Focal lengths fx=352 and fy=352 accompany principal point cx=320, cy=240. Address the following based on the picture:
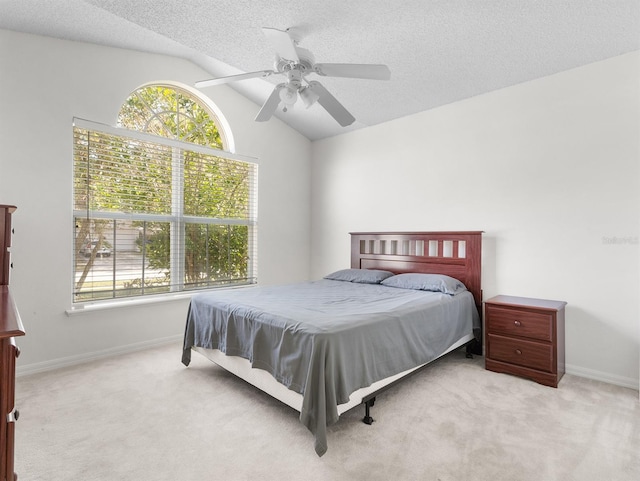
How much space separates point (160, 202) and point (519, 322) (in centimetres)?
373

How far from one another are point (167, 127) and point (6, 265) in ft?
7.83

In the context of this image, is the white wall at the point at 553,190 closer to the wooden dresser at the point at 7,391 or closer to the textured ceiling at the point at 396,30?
the textured ceiling at the point at 396,30

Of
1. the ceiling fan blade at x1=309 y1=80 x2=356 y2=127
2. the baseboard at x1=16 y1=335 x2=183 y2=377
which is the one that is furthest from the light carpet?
the ceiling fan blade at x1=309 y1=80 x2=356 y2=127

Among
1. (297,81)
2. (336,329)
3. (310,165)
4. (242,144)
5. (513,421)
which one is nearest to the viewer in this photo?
(336,329)

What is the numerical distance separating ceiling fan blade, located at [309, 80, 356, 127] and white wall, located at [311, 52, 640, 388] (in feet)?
5.48

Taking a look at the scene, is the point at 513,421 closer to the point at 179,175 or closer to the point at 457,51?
the point at 457,51

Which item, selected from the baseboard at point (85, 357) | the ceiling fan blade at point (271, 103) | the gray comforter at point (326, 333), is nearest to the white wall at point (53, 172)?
the baseboard at point (85, 357)

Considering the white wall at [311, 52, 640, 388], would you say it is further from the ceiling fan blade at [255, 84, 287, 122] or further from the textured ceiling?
the ceiling fan blade at [255, 84, 287, 122]

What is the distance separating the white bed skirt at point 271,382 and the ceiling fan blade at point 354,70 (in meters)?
2.02

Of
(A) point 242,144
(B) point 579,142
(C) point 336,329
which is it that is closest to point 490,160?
(B) point 579,142

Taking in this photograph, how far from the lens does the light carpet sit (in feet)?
5.84

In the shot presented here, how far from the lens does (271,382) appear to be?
2.30 m

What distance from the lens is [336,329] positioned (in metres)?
2.04

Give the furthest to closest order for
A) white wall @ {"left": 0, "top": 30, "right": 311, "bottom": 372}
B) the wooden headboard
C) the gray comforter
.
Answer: the wooden headboard
white wall @ {"left": 0, "top": 30, "right": 311, "bottom": 372}
the gray comforter
